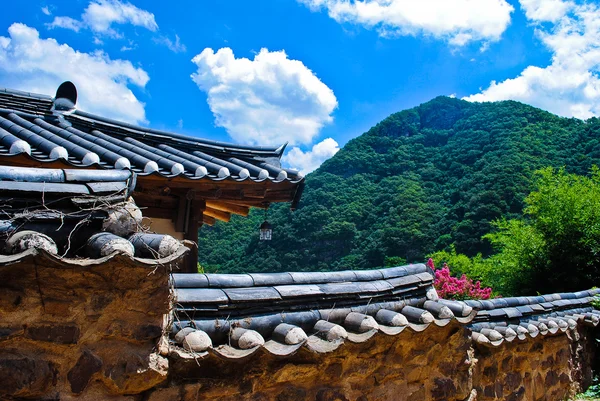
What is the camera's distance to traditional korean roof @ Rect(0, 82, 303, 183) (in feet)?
14.6

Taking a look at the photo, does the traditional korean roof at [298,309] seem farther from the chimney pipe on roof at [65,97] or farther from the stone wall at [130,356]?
the chimney pipe on roof at [65,97]

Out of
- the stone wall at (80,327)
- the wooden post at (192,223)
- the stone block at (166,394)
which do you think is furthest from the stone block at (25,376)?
the wooden post at (192,223)

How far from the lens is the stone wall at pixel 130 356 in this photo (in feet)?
6.27

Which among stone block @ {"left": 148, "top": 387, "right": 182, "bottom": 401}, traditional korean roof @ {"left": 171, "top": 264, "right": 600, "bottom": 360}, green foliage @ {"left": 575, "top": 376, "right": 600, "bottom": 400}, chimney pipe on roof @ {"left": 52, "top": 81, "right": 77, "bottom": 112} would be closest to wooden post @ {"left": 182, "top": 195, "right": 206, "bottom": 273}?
chimney pipe on roof @ {"left": 52, "top": 81, "right": 77, "bottom": 112}

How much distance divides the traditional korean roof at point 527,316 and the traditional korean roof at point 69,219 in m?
3.41

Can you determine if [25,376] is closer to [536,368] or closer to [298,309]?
[298,309]

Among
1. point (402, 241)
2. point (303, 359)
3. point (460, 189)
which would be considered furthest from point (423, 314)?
point (460, 189)

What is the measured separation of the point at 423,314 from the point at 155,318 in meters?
2.00

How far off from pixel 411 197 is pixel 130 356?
25.5 meters

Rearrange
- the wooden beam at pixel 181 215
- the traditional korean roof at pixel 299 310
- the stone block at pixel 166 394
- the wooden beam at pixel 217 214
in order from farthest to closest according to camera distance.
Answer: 1. the wooden beam at pixel 217 214
2. the wooden beam at pixel 181 215
3. the traditional korean roof at pixel 299 310
4. the stone block at pixel 166 394

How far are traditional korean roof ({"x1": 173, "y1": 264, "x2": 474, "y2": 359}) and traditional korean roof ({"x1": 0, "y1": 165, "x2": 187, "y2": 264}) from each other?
0.51 meters

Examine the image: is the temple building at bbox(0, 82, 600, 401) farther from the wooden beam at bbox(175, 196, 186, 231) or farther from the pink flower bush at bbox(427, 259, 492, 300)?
the pink flower bush at bbox(427, 259, 492, 300)

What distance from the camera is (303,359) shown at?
280 cm

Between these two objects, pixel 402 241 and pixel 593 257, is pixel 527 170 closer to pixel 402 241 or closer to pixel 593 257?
pixel 402 241
